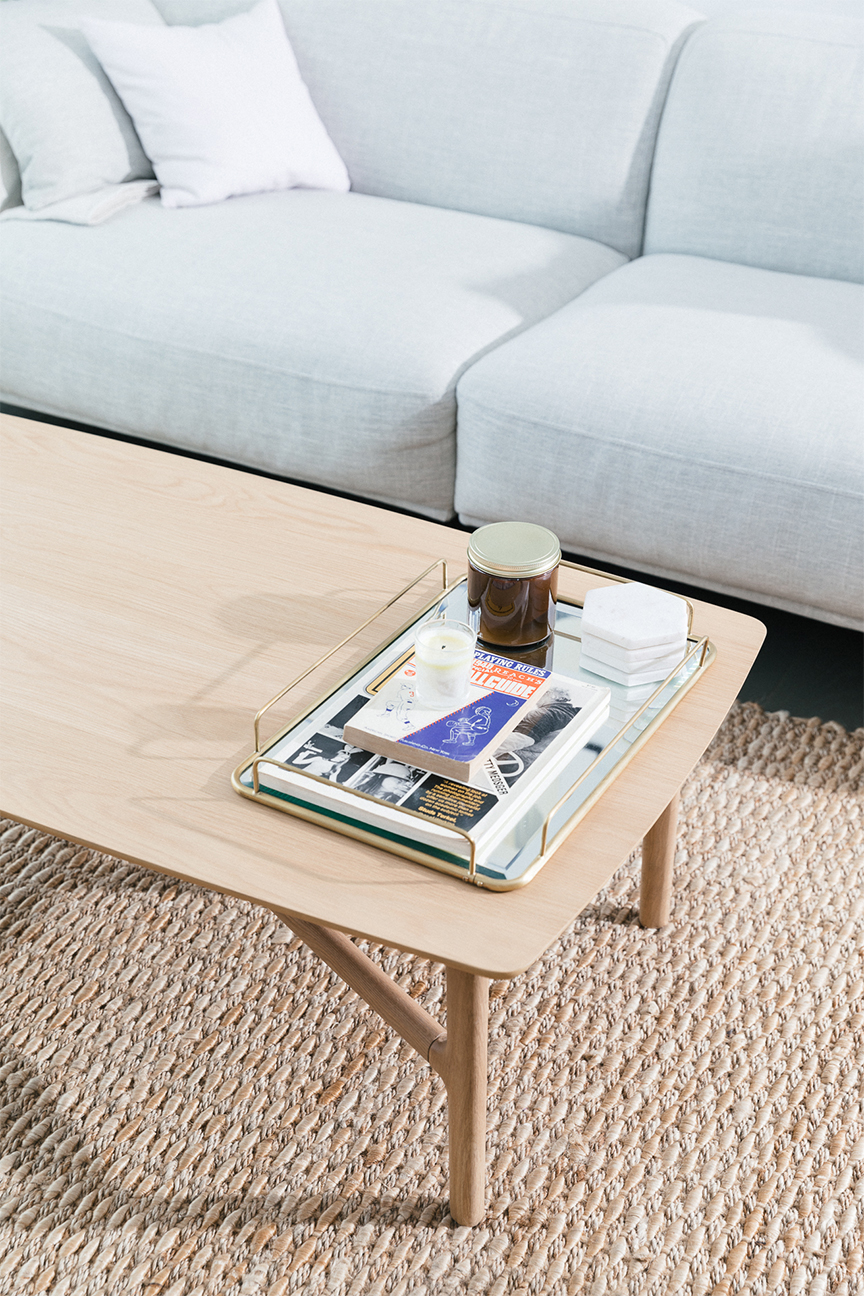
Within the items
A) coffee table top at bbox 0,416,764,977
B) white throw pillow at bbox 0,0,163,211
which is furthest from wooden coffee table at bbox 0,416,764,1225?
white throw pillow at bbox 0,0,163,211

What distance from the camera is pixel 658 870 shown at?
127 centimetres

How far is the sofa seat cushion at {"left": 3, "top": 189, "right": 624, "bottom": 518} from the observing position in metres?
1.74

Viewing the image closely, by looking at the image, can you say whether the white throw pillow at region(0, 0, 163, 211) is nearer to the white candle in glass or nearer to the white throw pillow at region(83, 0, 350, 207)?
the white throw pillow at region(83, 0, 350, 207)

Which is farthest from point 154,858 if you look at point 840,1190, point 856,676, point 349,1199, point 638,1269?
point 856,676

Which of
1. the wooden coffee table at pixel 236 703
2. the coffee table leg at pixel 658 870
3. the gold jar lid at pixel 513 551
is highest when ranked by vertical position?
the gold jar lid at pixel 513 551

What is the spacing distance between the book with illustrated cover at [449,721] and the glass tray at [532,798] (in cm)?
3

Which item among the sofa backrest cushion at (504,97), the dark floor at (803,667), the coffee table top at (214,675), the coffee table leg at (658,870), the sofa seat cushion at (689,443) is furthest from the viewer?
the sofa backrest cushion at (504,97)

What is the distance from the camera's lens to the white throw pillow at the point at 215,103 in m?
2.09

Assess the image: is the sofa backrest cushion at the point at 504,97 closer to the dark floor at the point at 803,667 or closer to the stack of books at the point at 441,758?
the dark floor at the point at 803,667

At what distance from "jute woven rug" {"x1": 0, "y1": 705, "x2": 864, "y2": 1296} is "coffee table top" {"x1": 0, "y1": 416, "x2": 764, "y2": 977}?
1.25ft

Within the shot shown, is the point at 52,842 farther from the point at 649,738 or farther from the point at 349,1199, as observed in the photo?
the point at 649,738

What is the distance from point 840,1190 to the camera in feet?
3.50

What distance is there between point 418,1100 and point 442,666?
0.46 m

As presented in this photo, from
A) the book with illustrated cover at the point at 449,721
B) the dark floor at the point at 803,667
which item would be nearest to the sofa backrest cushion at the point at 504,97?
the dark floor at the point at 803,667
